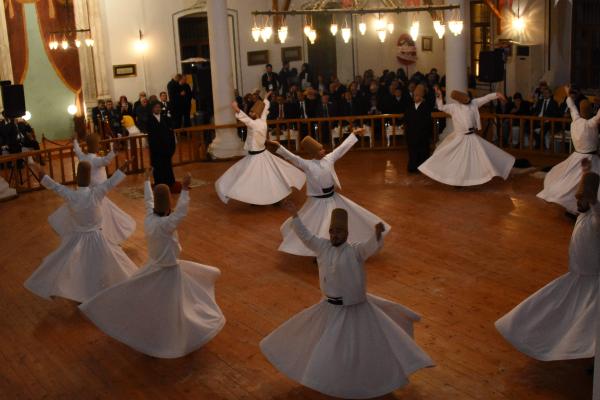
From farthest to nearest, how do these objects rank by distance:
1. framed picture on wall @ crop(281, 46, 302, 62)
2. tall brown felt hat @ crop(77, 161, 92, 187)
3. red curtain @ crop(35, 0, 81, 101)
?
framed picture on wall @ crop(281, 46, 302, 62), red curtain @ crop(35, 0, 81, 101), tall brown felt hat @ crop(77, 161, 92, 187)

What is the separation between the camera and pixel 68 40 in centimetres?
2069

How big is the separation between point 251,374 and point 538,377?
2301 mm

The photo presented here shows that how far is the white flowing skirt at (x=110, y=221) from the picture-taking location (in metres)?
10.3

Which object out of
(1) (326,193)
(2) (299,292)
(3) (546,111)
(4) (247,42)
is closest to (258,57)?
(4) (247,42)

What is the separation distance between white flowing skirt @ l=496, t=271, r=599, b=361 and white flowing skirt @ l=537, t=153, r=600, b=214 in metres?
4.48

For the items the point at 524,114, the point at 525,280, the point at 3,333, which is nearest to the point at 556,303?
the point at 525,280

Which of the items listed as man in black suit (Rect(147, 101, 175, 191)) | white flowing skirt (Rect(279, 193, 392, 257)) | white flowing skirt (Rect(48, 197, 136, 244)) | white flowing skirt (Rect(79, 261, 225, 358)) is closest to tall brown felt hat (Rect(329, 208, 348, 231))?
white flowing skirt (Rect(79, 261, 225, 358))

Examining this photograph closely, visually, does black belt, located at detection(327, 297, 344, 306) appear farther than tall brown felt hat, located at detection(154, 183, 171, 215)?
No

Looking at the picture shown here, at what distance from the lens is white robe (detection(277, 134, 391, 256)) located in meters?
9.55

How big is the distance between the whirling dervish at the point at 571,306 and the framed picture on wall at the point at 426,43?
52.1ft

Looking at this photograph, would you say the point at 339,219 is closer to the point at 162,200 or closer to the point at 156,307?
the point at 162,200

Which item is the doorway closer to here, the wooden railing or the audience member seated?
the wooden railing

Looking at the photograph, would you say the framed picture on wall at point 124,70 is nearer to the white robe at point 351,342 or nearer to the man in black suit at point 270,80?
the man in black suit at point 270,80

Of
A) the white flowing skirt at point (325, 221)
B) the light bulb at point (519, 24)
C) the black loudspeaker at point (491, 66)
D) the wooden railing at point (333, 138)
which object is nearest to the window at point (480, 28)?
the light bulb at point (519, 24)
